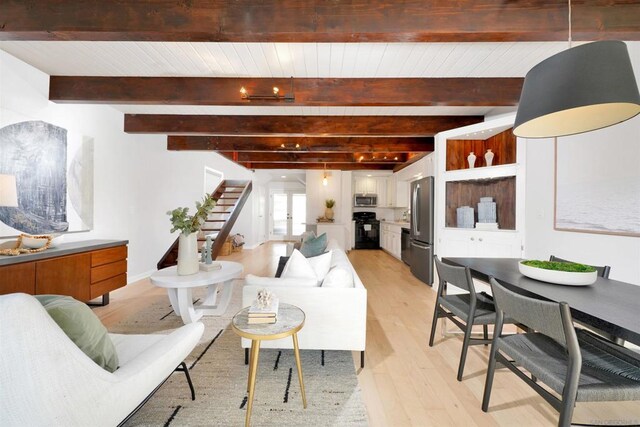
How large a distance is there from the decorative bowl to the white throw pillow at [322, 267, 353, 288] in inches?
112

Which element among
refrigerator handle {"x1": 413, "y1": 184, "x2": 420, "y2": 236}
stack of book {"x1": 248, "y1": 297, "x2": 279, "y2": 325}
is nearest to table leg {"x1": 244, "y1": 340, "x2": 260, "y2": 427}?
stack of book {"x1": 248, "y1": 297, "x2": 279, "y2": 325}

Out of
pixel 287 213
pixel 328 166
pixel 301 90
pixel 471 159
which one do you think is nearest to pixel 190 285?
pixel 301 90

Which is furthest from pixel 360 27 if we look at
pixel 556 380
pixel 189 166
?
pixel 189 166

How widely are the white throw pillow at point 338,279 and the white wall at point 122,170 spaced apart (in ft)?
11.1

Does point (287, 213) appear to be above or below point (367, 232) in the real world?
above

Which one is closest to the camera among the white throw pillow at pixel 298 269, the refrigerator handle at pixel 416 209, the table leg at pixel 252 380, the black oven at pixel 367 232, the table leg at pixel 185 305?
the table leg at pixel 252 380

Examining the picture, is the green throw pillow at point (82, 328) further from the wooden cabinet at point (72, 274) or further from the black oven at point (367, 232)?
the black oven at point (367, 232)

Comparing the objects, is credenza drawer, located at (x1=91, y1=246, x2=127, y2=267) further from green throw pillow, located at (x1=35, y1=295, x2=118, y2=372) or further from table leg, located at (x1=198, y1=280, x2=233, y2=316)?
green throw pillow, located at (x1=35, y1=295, x2=118, y2=372)

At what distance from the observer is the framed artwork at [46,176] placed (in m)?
2.58

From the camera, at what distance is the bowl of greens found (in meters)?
1.57

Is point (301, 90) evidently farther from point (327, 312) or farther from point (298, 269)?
point (327, 312)

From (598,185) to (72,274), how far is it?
5157 mm

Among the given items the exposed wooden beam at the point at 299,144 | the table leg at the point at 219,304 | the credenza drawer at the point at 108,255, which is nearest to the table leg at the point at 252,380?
the table leg at the point at 219,304

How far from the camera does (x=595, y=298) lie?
4.57 feet
